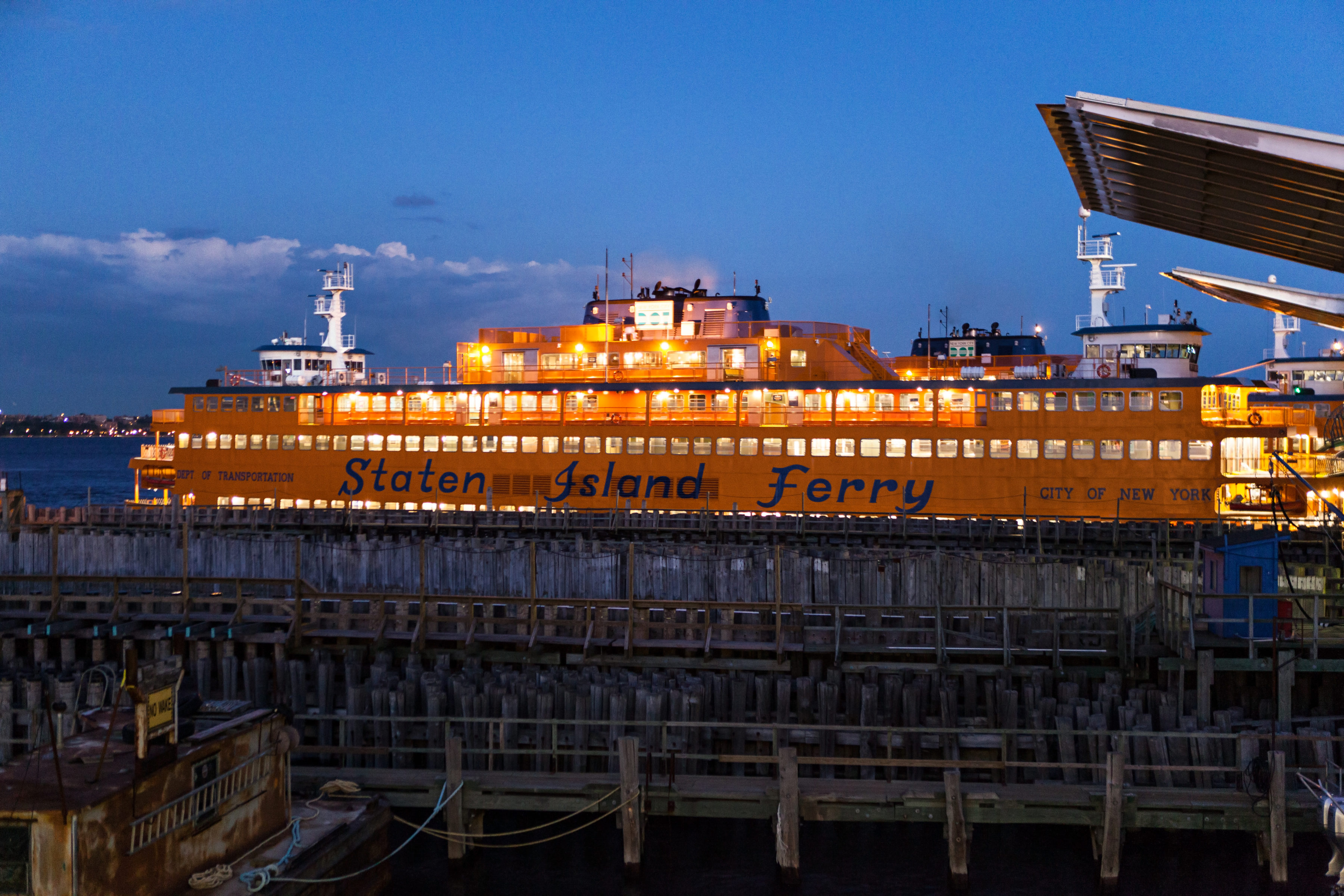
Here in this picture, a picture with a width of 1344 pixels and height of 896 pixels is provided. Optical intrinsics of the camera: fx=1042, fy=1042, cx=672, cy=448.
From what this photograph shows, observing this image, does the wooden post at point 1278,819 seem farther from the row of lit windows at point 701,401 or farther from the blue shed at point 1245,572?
the row of lit windows at point 701,401

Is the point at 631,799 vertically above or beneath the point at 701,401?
beneath

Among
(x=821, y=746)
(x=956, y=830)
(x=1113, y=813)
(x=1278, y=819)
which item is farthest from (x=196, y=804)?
(x=1278, y=819)

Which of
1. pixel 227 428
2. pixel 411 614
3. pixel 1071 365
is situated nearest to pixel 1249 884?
pixel 411 614

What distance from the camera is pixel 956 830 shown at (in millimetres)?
12586

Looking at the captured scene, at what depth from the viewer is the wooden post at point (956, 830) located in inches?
481

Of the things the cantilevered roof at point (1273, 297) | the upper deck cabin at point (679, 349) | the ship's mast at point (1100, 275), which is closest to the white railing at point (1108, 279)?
the ship's mast at point (1100, 275)

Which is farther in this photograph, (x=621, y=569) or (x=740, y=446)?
(x=740, y=446)

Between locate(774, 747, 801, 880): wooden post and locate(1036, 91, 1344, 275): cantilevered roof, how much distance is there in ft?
35.0

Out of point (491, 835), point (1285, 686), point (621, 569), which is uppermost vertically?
point (621, 569)

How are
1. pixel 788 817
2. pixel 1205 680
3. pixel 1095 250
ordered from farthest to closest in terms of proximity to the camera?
pixel 1095 250
pixel 1205 680
pixel 788 817

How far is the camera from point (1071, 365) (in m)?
55.6

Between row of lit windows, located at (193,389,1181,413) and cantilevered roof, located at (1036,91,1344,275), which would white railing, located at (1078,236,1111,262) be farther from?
cantilevered roof, located at (1036,91,1344,275)

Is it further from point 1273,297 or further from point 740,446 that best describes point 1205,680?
point 740,446

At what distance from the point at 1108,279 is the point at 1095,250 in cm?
191
